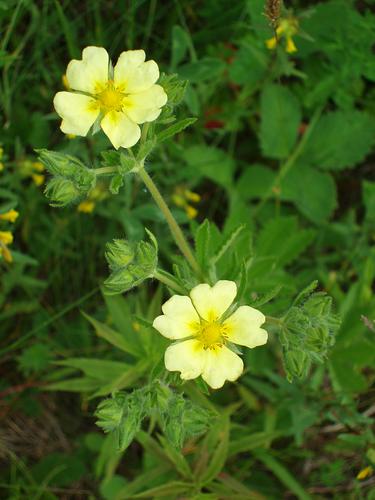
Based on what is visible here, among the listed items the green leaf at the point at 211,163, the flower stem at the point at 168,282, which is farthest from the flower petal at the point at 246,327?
the green leaf at the point at 211,163

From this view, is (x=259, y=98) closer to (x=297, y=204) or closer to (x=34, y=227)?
(x=297, y=204)

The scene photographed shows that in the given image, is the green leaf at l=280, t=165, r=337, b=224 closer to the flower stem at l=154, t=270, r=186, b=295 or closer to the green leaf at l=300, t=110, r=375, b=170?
the green leaf at l=300, t=110, r=375, b=170

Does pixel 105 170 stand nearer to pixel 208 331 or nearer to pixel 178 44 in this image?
pixel 208 331

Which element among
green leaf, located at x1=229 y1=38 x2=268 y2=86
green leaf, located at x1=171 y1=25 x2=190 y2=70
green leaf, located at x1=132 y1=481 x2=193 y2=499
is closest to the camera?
green leaf, located at x1=132 y1=481 x2=193 y2=499

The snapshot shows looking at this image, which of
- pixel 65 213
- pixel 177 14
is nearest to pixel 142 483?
pixel 65 213

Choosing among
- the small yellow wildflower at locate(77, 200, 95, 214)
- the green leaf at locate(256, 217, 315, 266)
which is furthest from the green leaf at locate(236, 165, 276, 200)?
the small yellow wildflower at locate(77, 200, 95, 214)
